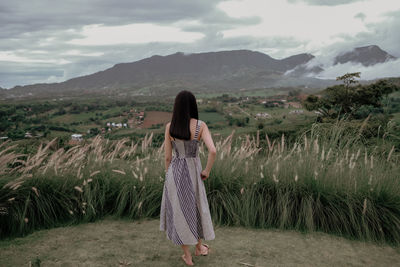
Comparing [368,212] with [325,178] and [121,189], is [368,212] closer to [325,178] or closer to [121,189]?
[325,178]

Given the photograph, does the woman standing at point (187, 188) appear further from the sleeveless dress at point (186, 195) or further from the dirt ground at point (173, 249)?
the dirt ground at point (173, 249)

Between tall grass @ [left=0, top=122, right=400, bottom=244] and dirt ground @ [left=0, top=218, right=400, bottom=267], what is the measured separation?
0.23 metres

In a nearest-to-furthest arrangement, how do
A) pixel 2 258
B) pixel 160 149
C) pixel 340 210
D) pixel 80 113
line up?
pixel 2 258 < pixel 340 210 < pixel 160 149 < pixel 80 113

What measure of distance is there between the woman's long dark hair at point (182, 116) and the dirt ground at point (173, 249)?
1.45m

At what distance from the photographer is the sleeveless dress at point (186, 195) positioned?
3.52m

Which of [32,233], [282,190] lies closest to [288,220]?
[282,190]

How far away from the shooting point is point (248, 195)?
461cm

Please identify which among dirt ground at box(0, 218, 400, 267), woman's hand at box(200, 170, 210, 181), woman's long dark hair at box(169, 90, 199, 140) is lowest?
dirt ground at box(0, 218, 400, 267)

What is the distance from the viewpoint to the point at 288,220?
4.50m

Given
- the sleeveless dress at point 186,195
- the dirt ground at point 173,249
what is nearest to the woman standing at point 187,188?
the sleeveless dress at point 186,195

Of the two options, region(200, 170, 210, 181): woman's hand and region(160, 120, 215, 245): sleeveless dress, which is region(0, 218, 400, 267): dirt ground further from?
region(200, 170, 210, 181): woman's hand

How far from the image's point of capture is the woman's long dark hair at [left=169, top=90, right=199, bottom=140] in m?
3.35

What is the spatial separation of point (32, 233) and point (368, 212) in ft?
14.9

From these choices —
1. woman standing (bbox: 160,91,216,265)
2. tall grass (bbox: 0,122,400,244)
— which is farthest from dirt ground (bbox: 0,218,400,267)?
woman standing (bbox: 160,91,216,265)
